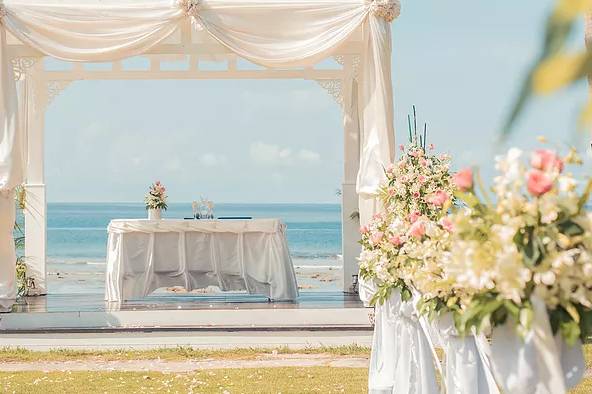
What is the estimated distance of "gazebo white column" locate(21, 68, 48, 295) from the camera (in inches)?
443

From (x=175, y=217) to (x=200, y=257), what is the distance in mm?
33465

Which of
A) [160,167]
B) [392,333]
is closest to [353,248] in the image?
[392,333]

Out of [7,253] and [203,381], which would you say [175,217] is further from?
[203,381]

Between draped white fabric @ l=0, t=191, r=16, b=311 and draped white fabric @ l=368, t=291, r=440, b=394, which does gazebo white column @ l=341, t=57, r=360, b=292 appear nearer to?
draped white fabric @ l=0, t=191, r=16, b=311

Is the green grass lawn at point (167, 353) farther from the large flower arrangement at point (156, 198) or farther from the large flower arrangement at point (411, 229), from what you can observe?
the large flower arrangement at point (156, 198)

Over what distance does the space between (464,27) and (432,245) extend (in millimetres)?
43818

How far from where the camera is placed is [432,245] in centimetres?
327

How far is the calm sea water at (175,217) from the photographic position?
36312 mm

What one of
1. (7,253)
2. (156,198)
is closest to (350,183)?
(156,198)

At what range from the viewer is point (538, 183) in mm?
2254

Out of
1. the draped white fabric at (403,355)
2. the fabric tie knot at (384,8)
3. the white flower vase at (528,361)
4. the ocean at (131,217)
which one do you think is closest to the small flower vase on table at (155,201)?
the fabric tie knot at (384,8)

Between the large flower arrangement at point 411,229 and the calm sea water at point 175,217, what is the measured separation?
26.2m

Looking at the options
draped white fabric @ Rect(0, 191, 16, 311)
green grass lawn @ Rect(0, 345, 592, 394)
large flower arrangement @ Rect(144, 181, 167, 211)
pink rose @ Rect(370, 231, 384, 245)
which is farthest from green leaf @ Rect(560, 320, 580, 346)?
large flower arrangement @ Rect(144, 181, 167, 211)

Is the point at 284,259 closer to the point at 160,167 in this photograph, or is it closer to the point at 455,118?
the point at 455,118
